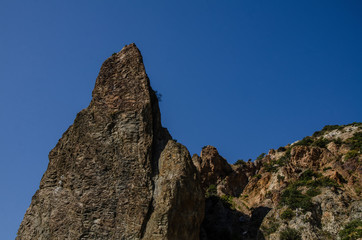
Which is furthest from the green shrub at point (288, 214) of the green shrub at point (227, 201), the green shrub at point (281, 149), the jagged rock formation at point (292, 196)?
the green shrub at point (281, 149)

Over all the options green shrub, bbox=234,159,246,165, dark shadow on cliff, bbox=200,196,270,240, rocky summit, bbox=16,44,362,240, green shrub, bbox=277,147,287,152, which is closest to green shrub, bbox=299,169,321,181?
rocky summit, bbox=16,44,362,240

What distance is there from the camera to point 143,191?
30.5m

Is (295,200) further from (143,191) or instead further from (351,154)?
(143,191)

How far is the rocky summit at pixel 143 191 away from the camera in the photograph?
97.7ft

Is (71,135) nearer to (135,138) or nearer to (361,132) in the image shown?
(135,138)

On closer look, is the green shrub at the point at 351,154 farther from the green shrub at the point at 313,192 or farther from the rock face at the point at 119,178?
the rock face at the point at 119,178

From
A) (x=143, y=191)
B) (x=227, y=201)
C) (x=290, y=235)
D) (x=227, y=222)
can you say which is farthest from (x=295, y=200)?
(x=143, y=191)

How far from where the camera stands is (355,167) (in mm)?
42906

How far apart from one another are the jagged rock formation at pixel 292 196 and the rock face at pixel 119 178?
8.23 metres

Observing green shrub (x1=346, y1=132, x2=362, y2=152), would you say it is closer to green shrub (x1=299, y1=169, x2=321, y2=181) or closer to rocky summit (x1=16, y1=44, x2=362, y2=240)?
rocky summit (x1=16, y1=44, x2=362, y2=240)

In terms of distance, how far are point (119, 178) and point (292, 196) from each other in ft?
60.7

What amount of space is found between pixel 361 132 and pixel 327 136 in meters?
7.56

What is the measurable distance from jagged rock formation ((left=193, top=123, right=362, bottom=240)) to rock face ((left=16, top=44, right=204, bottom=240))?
8231 mm

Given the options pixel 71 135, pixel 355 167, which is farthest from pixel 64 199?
pixel 355 167
